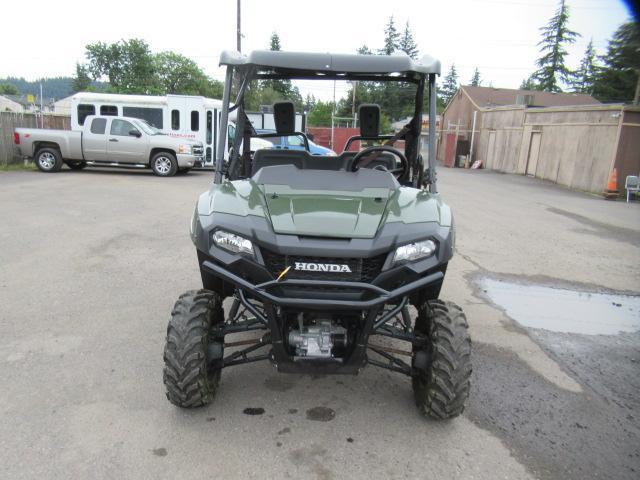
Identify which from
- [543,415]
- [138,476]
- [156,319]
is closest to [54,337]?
[156,319]

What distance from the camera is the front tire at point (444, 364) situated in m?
3.20

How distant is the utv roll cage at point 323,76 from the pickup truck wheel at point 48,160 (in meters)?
14.9

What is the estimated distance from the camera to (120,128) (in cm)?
1738

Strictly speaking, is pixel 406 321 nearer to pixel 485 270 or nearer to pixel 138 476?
pixel 138 476

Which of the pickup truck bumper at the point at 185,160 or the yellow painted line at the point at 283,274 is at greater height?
the yellow painted line at the point at 283,274

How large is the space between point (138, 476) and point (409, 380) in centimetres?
206

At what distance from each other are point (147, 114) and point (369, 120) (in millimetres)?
17492

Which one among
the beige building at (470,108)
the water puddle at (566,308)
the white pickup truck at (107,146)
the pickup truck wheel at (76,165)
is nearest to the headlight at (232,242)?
the water puddle at (566,308)

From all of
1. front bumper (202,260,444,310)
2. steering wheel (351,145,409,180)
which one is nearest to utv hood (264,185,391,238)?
front bumper (202,260,444,310)

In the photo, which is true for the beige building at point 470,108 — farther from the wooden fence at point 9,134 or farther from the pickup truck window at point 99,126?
the wooden fence at point 9,134

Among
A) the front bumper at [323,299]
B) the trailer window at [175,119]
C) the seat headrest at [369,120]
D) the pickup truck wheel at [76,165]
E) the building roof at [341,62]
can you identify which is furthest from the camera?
the trailer window at [175,119]

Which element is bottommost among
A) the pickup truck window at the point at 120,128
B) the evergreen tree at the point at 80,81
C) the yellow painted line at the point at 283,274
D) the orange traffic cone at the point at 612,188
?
the orange traffic cone at the point at 612,188

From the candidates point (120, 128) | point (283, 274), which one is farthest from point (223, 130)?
point (120, 128)

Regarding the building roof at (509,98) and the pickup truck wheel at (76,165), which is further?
the building roof at (509,98)
